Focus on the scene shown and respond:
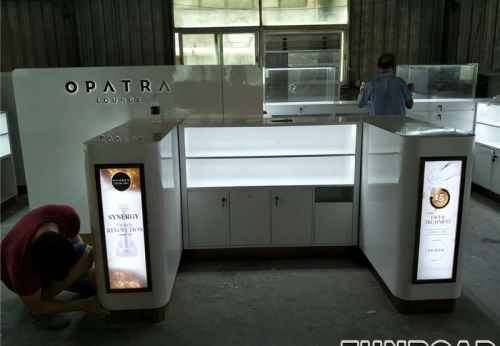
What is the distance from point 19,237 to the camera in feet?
9.18

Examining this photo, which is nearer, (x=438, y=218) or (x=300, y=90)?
(x=438, y=218)

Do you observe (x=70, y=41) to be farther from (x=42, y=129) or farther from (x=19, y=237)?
(x=19, y=237)

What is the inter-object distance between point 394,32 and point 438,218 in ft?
18.2

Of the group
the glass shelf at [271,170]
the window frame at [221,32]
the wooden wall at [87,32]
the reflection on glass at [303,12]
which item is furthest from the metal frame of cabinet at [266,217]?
the wooden wall at [87,32]

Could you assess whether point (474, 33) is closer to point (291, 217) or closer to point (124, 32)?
point (291, 217)

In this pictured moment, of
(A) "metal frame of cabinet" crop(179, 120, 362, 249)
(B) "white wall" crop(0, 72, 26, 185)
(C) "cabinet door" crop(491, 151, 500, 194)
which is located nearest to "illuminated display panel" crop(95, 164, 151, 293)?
(A) "metal frame of cabinet" crop(179, 120, 362, 249)

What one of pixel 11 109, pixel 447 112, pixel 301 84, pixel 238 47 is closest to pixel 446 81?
pixel 447 112

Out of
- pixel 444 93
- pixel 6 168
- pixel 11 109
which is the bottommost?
pixel 6 168

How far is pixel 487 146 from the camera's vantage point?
566 centimetres

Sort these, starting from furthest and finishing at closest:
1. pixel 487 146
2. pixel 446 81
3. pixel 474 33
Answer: pixel 474 33
pixel 446 81
pixel 487 146

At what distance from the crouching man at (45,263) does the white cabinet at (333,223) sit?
75.4 inches

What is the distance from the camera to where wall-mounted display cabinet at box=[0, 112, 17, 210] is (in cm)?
573

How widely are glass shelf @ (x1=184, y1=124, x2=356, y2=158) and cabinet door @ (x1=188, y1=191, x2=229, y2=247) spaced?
436 millimetres

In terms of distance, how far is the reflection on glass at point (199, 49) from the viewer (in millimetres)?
7602
